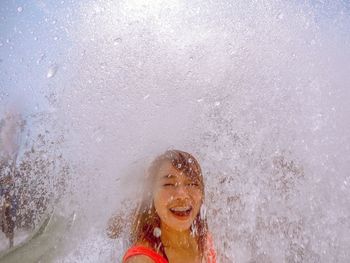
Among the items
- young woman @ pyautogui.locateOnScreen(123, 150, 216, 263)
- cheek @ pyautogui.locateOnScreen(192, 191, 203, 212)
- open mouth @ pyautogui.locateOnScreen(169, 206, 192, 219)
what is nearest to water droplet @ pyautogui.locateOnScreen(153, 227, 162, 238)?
young woman @ pyautogui.locateOnScreen(123, 150, 216, 263)

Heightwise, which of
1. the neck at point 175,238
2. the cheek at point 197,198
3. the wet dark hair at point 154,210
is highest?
the wet dark hair at point 154,210

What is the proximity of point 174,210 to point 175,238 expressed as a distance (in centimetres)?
13

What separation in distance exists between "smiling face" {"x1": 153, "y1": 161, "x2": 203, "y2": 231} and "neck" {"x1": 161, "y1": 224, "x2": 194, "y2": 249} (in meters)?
0.02

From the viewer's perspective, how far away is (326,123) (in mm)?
6000

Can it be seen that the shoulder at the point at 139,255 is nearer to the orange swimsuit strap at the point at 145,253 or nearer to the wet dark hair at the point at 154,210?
the orange swimsuit strap at the point at 145,253

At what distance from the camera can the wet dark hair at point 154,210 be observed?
1.69 meters

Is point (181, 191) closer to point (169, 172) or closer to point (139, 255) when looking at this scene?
point (169, 172)

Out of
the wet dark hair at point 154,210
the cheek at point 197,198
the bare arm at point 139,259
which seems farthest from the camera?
the cheek at point 197,198

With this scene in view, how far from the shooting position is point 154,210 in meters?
1.79

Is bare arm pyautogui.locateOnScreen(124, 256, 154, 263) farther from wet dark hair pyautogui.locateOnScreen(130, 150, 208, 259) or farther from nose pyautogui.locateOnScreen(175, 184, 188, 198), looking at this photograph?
nose pyautogui.locateOnScreen(175, 184, 188, 198)

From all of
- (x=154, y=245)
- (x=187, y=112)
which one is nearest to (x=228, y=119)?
(x=187, y=112)

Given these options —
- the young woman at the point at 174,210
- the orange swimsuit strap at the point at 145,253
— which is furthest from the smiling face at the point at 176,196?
the orange swimsuit strap at the point at 145,253

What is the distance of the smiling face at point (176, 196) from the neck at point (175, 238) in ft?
0.08

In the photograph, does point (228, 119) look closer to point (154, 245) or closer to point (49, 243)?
point (49, 243)
